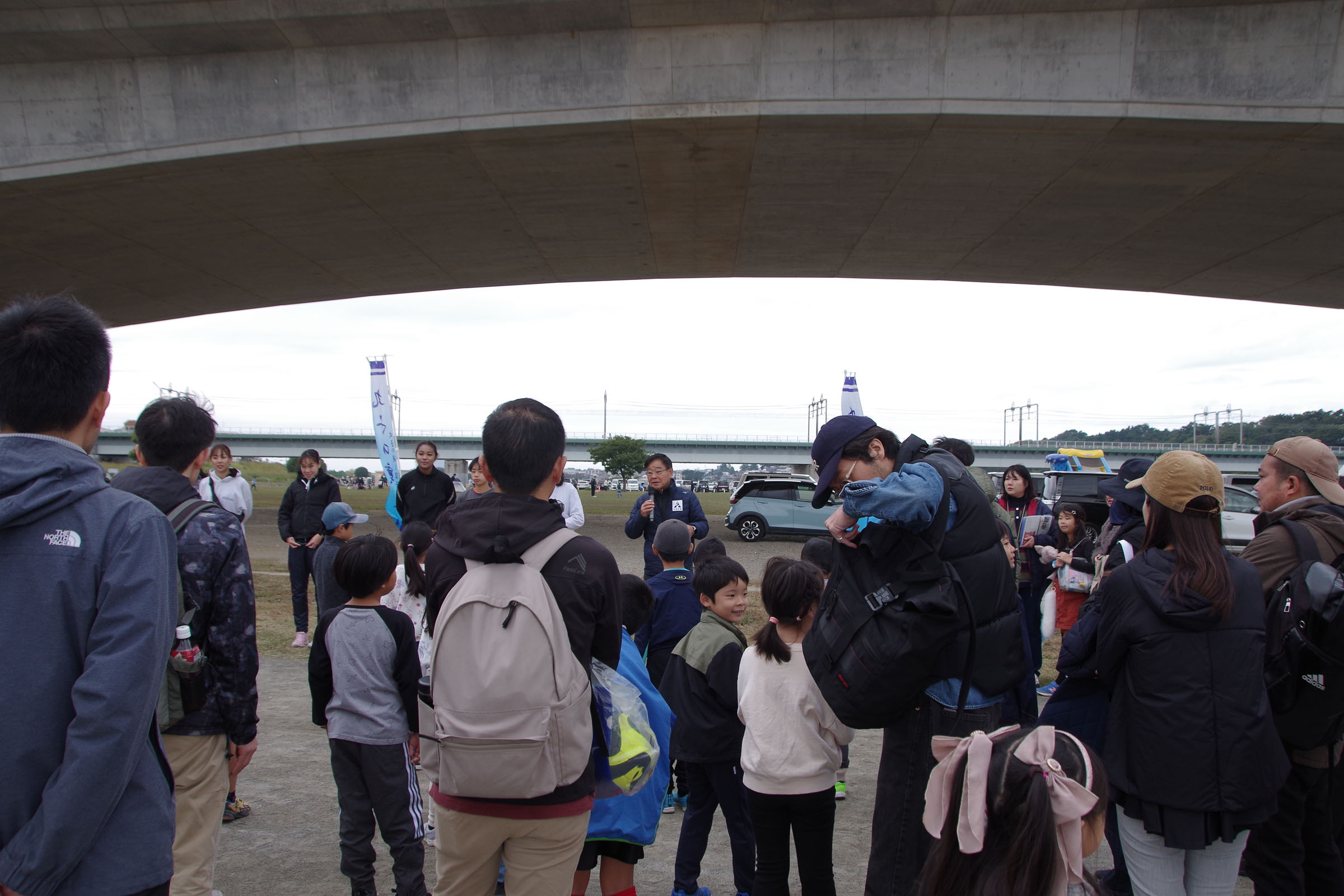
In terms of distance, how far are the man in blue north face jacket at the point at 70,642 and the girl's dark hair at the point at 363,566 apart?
5.29 ft

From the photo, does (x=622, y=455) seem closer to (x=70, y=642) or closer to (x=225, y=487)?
(x=225, y=487)

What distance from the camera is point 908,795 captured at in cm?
271

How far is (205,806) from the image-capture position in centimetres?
298

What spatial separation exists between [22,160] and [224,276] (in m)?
4.03

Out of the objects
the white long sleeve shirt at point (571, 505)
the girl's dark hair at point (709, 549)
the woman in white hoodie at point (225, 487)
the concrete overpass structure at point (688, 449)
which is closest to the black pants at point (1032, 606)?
the girl's dark hair at point (709, 549)

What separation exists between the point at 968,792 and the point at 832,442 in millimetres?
1480

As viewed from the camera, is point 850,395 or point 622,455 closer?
point 850,395

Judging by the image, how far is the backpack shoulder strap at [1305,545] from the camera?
3176 millimetres

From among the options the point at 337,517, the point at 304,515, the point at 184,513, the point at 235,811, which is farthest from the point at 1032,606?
the point at 304,515

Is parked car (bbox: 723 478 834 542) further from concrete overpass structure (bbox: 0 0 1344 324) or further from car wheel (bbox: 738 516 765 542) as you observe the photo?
concrete overpass structure (bbox: 0 0 1344 324)

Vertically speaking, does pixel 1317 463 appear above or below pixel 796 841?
above

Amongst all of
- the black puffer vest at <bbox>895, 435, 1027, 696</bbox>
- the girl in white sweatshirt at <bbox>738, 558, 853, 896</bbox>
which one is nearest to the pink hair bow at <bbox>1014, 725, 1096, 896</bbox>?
the black puffer vest at <bbox>895, 435, 1027, 696</bbox>

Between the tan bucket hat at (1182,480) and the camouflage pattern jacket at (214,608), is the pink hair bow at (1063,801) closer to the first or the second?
the tan bucket hat at (1182,480)

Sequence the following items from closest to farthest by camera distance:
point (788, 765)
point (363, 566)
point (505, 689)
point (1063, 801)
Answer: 1. point (1063, 801)
2. point (505, 689)
3. point (788, 765)
4. point (363, 566)
